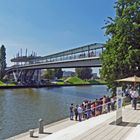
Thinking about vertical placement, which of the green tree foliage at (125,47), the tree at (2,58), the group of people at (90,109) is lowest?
the group of people at (90,109)

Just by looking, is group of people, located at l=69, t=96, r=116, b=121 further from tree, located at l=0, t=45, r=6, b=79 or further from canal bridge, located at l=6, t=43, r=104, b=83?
tree, located at l=0, t=45, r=6, b=79

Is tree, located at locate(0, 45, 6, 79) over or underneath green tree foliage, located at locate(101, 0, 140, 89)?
over

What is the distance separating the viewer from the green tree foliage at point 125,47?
33469 mm

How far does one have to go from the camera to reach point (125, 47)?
3403 centimetres

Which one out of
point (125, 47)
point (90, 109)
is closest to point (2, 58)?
point (125, 47)

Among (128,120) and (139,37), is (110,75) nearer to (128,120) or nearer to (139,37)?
(139,37)

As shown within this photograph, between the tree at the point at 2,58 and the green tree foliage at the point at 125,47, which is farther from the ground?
the tree at the point at 2,58

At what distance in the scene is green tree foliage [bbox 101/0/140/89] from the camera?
3347cm

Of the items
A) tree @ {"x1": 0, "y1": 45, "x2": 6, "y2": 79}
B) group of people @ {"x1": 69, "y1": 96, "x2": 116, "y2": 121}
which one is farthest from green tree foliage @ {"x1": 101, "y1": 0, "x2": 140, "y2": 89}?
tree @ {"x1": 0, "y1": 45, "x2": 6, "y2": 79}

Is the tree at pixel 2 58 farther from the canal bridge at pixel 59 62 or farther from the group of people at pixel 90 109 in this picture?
the group of people at pixel 90 109

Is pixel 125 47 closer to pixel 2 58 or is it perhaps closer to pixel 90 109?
pixel 90 109

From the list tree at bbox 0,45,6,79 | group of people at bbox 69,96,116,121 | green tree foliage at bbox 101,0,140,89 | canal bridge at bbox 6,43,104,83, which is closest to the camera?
group of people at bbox 69,96,116,121

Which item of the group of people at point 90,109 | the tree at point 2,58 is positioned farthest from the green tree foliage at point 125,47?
the tree at point 2,58

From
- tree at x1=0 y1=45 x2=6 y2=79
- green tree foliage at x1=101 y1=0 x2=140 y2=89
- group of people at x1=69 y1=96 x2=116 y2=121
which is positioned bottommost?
group of people at x1=69 y1=96 x2=116 y2=121
